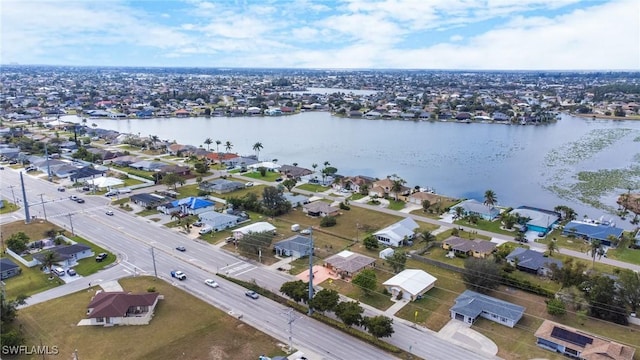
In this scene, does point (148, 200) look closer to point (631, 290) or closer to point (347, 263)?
point (347, 263)

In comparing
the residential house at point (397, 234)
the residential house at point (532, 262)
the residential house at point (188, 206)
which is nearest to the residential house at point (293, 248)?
the residential house at point (397, 234)

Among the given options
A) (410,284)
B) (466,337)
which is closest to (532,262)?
(410,284)

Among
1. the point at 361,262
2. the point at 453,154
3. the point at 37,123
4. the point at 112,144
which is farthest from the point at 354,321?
the point at 37,123

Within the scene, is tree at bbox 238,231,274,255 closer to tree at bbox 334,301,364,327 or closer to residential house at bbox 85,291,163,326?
residential house at bbox 85,291,163,326

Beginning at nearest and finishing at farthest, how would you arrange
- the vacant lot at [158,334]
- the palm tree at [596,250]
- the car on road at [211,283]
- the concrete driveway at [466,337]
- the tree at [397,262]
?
the vacant lot at [158,334] < the concrete driveway at [466,337] < the car on road at [211,283] < the tree at [397,262] < the palm tree at [596,250]

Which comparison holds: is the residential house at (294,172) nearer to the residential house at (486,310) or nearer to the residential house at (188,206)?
the residential house at (188,206)

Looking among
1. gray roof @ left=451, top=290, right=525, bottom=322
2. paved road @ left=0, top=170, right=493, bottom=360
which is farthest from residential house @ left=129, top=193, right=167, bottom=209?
gray roof @ left=451, top=290, right=525, bottom=322

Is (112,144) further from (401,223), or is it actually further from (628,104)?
(628,104)
